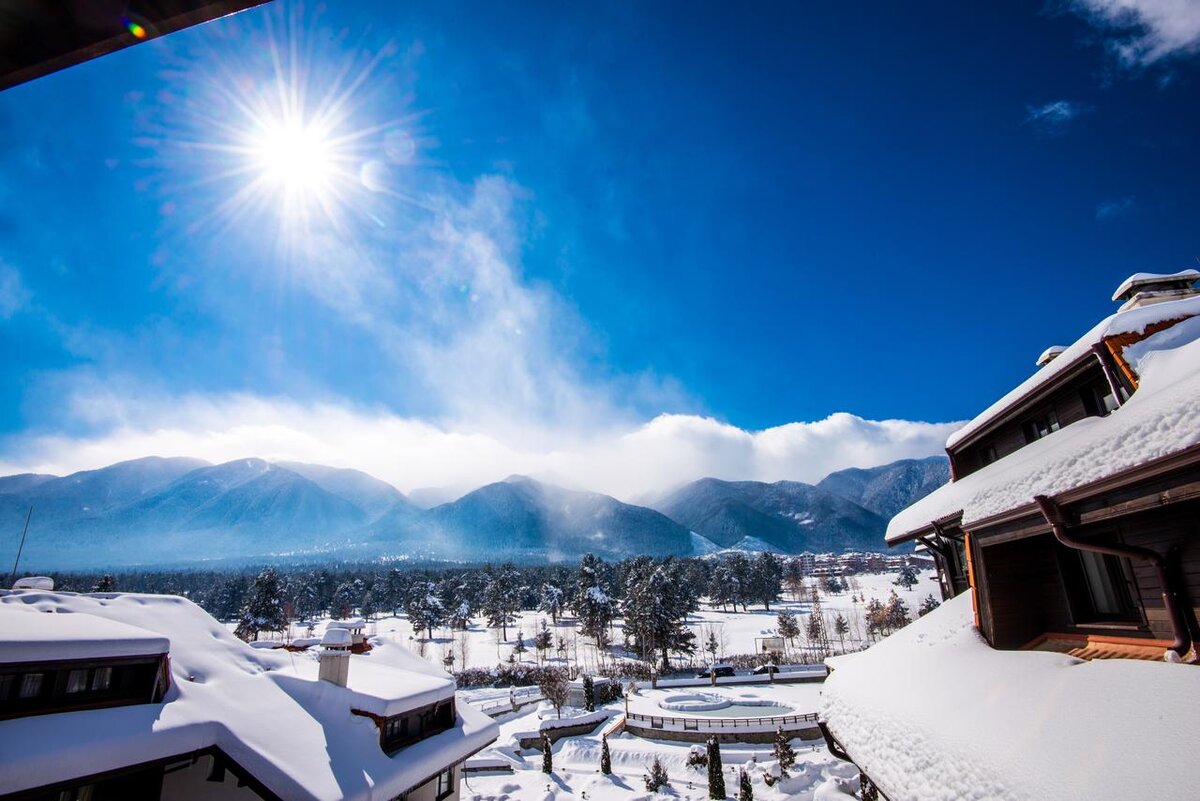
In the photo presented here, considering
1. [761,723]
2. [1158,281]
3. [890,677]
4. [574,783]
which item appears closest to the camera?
[890,677]

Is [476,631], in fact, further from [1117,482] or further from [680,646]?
[1117,482]

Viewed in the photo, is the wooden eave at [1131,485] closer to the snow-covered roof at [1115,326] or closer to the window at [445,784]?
the snow-covered roof at [1115,326]

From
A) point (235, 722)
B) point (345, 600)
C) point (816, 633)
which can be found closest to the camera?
point (235, 722)

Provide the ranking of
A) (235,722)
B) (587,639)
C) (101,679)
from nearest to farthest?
(101,679)
(235,722)
(587,639)

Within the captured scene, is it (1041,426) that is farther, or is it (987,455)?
(987,455)

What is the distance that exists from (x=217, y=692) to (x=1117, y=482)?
15.9 metres

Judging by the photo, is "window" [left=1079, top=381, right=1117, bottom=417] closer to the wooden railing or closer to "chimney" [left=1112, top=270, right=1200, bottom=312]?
"chimney" [left=1112, top=270, right=1200, bottom=312]

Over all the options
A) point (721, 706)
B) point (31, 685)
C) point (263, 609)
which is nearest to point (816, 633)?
point (721, 706)

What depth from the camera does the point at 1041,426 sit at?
10.5 metres

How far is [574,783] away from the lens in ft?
98.6

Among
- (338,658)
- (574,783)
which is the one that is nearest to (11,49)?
(338,658)

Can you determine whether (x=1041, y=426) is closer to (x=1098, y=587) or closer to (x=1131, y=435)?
(x=1098, y=587)

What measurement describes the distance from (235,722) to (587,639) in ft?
290

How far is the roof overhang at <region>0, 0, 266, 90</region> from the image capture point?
154cm
